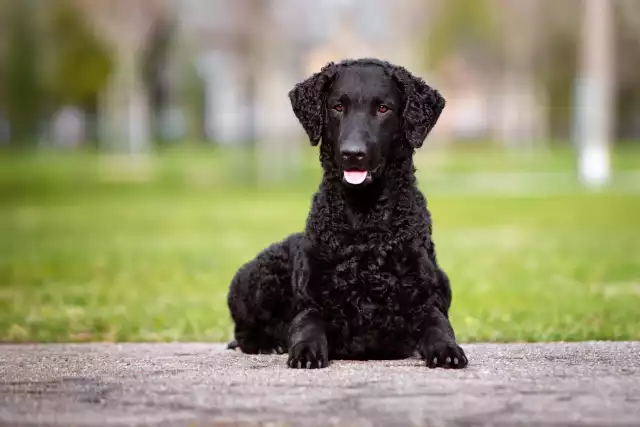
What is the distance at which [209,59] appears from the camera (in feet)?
309

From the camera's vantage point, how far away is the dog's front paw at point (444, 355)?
21.5 ft

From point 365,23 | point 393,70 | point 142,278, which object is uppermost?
point 365,23

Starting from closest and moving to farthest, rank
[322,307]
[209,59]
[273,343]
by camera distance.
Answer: [322,307] < [273,343] < [209,59]

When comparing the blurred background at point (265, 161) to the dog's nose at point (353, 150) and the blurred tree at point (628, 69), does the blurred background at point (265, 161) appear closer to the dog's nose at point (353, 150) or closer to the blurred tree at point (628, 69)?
the blurred tree at point (628, 69)

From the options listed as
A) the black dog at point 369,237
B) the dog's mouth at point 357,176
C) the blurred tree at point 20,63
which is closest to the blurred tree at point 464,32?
the blurred tree at point 20,63

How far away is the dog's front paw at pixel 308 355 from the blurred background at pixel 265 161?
105 inches

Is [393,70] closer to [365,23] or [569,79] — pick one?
[365,23]

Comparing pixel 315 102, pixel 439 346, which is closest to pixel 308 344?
pixel 439 346

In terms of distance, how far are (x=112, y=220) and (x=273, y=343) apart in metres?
18.3

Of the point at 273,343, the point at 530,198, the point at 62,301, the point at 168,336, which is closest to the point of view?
the point at 273,343

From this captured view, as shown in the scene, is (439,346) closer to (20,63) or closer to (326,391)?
(326,391)

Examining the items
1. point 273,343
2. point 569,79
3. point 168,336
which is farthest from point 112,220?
point 569,79

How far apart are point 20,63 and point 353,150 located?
70.5 metres

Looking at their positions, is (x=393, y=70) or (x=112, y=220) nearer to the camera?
(x=393, y=70)
